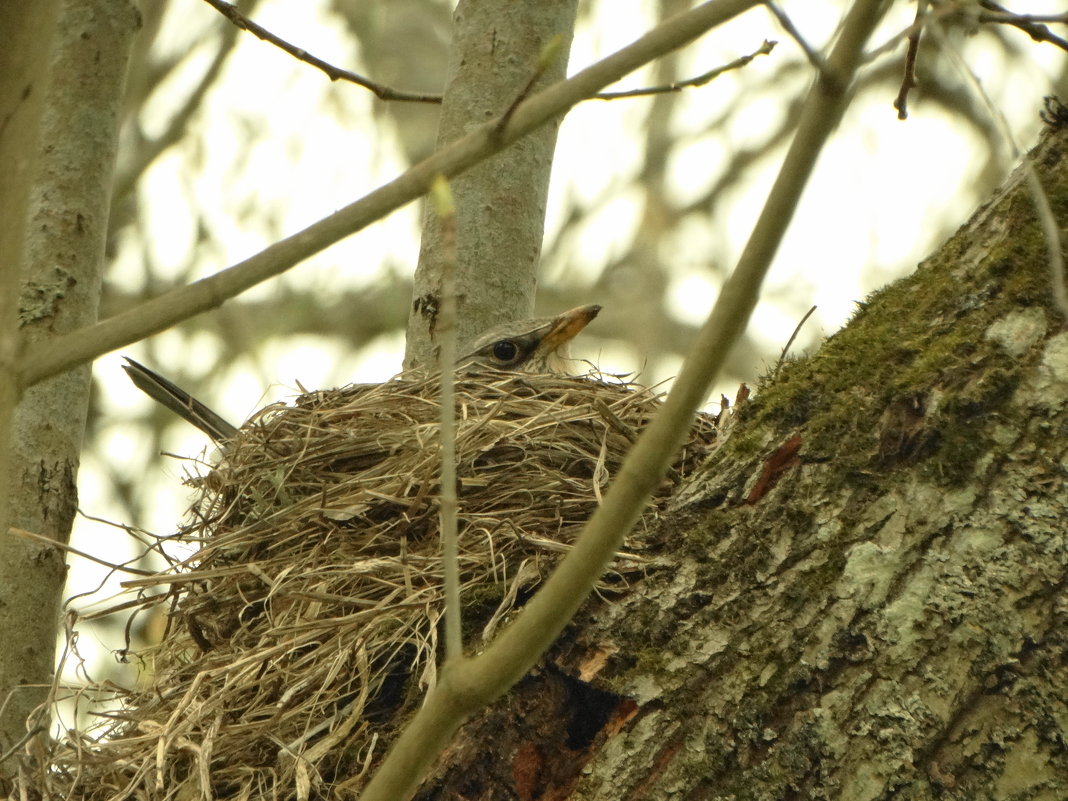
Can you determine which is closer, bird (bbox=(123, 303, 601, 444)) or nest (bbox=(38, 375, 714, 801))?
nest (bbox=(38, 375, 714, 801))

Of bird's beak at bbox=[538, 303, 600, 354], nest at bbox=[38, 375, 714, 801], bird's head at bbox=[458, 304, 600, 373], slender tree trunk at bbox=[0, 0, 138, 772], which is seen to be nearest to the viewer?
nest at bbox=[38, 375, 714, 801]

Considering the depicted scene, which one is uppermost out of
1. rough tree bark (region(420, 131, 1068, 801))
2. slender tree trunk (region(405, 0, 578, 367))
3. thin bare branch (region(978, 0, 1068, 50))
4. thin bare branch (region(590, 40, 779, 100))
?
slender tree trunk (region(405, 0, 578, 367))

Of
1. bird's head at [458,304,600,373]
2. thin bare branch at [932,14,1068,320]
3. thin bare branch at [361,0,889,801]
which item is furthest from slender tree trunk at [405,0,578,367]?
thin bare branch at [361,0,889,801]

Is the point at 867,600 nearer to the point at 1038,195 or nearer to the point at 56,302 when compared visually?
the point at 1038,195

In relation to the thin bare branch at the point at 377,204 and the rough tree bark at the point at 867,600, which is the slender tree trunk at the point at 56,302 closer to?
the rough tree bark at the point at 867,600

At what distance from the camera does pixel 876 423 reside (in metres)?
1.99

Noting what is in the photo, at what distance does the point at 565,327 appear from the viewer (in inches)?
160

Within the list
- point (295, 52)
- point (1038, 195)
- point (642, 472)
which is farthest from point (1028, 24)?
point (295, 52)

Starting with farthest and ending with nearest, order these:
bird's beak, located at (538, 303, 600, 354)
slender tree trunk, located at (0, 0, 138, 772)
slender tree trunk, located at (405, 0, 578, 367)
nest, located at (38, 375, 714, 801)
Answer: bird's beak, located at (538, 303, 600, 354), slender tree trunk, located at (405, 0, 578, 367), slender tree trunk, located at (0, 0, 138, 772), nest, located at (38, 375, 714, 801)

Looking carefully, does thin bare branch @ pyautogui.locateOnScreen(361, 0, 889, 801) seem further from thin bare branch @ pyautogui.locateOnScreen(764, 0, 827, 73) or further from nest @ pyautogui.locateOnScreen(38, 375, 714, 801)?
nest @ pyautogui.locateOnScreen(38, 375, 714, 801)

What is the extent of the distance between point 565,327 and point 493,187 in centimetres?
54

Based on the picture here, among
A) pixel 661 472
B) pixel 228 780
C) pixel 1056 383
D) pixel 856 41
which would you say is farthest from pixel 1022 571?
pixel 228 780

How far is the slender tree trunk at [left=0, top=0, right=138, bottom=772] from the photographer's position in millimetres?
2967

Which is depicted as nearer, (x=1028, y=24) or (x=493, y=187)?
(x=1028, y=24)
